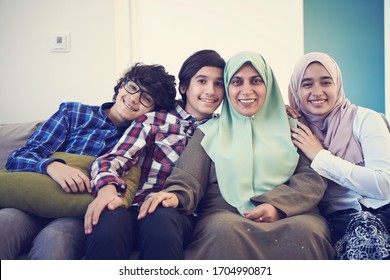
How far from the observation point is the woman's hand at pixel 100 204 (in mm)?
1030

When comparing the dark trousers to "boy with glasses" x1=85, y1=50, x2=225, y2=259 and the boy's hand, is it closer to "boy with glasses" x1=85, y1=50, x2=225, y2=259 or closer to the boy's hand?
"boy with glasses" x1=85, y1=50, x2=225, y2=259

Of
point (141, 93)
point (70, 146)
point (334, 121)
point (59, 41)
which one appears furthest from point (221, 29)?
point (70, 146)

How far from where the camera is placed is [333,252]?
1092mm

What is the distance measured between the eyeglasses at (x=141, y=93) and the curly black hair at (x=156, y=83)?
0.05 feet

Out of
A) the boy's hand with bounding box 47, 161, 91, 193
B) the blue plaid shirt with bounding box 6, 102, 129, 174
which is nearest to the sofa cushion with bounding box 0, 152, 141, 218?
the boy's hand with bounding box 47, 161, 91, 193

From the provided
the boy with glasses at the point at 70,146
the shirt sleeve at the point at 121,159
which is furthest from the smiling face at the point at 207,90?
the shirt sleeve at the point at 121,159

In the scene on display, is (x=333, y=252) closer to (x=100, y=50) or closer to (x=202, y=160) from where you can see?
(x=202, y=160)

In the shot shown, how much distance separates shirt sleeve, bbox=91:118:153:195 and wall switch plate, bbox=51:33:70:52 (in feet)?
3.00

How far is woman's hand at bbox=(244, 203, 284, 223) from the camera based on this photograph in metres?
1.12

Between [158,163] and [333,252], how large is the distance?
645 mm


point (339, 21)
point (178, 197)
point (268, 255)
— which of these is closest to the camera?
point (268, 255)

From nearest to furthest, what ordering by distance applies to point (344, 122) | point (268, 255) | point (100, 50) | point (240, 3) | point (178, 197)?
point (268, 255) < point (178, 197) < point (344, 122) < point (100, 50) < point (240, 3)

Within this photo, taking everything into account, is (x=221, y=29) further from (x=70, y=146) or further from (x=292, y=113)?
(x=70, y=146)

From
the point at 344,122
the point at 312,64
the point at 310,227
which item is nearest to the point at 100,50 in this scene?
the point at 312,64
